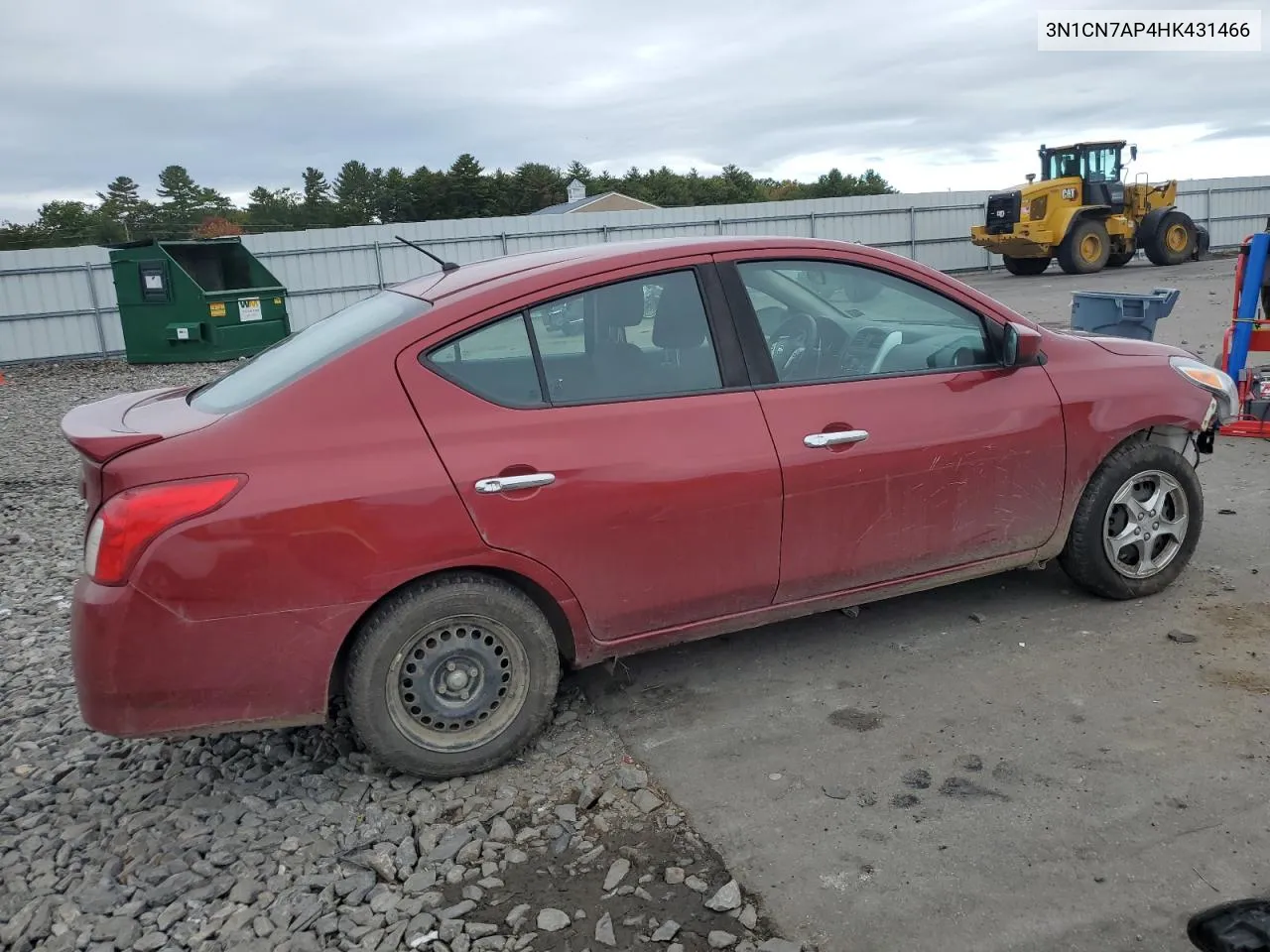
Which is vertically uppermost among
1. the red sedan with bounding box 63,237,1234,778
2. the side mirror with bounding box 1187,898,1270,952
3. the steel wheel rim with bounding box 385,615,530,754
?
the red sedan with bounding box 63,237,1234,778

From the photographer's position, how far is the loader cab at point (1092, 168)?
22.3m

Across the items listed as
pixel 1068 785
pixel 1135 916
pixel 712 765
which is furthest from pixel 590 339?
pixel 1135 916

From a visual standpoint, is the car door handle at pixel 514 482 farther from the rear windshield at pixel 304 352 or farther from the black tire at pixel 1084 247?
the black tire at pixel 1084 247

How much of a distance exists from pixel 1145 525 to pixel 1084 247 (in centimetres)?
2071

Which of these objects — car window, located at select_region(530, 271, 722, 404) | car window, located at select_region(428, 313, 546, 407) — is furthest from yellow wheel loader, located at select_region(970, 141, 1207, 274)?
car window, located at select_region(428, 313, 546, 407)

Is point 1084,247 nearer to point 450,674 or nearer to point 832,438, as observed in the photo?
point 832,438

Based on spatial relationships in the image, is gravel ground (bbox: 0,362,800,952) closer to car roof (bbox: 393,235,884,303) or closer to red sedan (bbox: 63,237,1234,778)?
red sedan (bbox: 63,237,1234,778)

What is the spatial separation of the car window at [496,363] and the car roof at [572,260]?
192mm

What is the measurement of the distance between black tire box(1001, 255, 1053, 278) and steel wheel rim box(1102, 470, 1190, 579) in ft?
70.7

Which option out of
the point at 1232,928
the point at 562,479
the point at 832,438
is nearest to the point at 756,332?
the point at 832,438

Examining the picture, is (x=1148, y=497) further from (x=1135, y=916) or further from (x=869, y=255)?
(x=1135, y=916)

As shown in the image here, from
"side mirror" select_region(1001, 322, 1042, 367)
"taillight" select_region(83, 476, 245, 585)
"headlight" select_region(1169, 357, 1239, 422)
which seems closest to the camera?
"taillight" select_region(83, 476, 245, 585)

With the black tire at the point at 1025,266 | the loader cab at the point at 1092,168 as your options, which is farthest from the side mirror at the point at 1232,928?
the black tire at the point at 1025,266

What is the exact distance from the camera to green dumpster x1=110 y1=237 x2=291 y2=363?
15.1 metres
